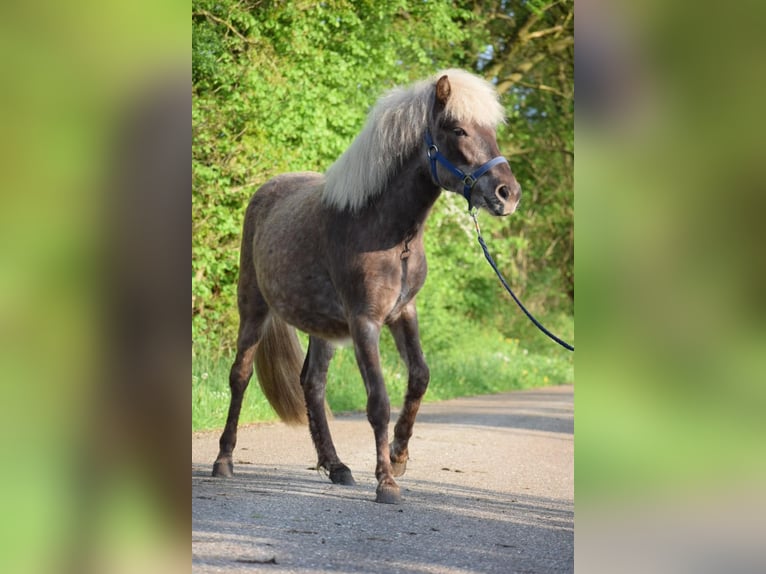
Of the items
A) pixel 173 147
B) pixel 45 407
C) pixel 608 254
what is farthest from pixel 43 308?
pixel 608 254

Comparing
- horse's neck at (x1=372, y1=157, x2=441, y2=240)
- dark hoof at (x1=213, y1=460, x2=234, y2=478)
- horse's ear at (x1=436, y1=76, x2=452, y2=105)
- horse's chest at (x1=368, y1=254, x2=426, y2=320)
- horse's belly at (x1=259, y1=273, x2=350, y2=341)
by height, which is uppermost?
horse's ear at (x1=436, y1=76, x2=452, y2=105)

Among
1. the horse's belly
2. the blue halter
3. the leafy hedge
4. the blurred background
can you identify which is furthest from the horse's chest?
the leafy hedge

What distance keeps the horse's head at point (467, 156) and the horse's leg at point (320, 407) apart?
174cm

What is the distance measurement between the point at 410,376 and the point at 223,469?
1385 mm

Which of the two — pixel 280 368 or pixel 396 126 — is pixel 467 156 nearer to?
pixel 396 126

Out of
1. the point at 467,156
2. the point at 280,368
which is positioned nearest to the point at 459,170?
the point at 467,156

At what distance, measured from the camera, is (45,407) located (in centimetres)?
208

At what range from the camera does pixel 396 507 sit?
538cm

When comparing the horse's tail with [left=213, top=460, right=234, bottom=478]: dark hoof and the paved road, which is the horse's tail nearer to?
the paved road

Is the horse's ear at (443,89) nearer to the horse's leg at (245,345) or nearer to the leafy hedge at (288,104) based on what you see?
the horse's leg at (245,345)

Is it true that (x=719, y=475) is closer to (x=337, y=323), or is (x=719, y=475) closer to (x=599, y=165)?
(x=599, y=165)

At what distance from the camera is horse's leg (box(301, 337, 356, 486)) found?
628 cm

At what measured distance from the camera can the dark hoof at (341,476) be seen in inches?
245

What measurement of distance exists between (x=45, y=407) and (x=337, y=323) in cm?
419
